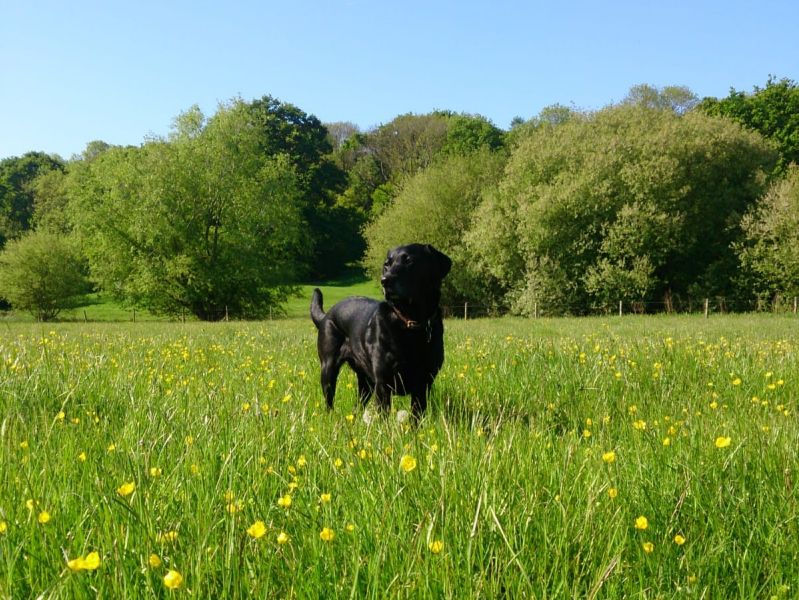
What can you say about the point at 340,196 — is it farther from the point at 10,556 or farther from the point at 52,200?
the point at 10,556

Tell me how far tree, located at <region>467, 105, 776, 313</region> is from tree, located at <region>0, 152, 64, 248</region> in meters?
57.5

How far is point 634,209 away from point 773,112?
2237 centimetres

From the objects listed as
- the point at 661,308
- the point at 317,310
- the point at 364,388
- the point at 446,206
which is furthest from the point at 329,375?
the point at 446,206

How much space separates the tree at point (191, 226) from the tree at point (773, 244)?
1077 inches

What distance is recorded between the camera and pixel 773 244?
33.1 meters

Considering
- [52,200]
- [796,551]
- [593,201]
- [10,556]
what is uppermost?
[52,200]

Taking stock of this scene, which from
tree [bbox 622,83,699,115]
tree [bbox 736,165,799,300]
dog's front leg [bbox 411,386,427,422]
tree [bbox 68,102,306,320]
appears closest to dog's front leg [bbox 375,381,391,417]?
dog's front leg [bbox 411,386,427,422]

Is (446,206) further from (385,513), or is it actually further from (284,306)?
(385,513)

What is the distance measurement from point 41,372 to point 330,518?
3780 mm

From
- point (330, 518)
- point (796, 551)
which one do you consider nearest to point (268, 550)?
point (330, 518)

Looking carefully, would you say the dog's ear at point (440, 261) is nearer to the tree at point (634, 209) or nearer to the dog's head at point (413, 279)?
the dog's head at point (413, 279)

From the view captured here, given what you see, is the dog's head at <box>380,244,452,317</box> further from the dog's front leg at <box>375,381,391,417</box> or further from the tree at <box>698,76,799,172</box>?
the tree at <box>698,76,799,172</box>

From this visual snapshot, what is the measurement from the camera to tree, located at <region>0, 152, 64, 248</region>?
69688 millimetres

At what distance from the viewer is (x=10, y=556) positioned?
167 cm
